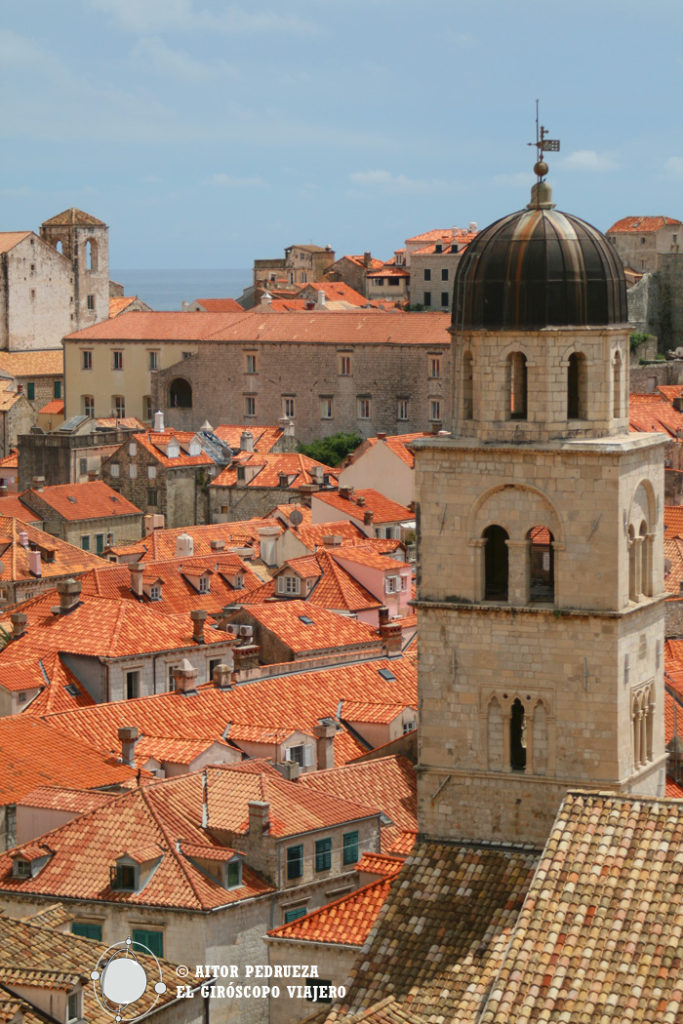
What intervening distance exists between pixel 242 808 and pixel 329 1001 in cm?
599

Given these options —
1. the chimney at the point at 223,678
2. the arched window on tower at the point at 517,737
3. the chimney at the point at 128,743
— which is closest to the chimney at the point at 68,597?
the chimney at the point at 223,678

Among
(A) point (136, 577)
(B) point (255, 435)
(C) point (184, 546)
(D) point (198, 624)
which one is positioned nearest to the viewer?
(D) point (198, 624)

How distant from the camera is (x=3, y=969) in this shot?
25938 millimetres

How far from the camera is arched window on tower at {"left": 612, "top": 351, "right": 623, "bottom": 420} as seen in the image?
930 inches

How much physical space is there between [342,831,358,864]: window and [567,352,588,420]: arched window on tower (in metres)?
12.6

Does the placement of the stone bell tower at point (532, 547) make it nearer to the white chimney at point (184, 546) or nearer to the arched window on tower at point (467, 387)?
the arched window on tower at point (467, 387)

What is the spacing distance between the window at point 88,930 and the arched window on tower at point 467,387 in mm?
11366

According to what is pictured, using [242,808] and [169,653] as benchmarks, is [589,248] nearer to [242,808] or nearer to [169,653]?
[242,808]

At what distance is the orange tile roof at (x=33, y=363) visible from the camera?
108m

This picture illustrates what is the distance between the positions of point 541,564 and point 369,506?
48.8 m

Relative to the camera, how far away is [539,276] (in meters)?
23.6

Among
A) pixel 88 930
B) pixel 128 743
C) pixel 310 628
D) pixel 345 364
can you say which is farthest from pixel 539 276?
pixel 345 364

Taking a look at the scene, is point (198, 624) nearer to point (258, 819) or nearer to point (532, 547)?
point (258, 819)

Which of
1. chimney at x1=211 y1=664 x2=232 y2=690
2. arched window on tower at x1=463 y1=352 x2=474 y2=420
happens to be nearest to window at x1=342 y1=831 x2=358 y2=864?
chimney at x1=211 y1=664 x2=232 y2=690
